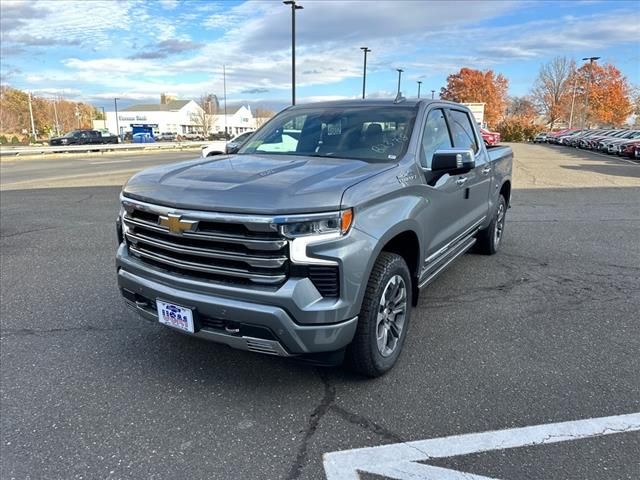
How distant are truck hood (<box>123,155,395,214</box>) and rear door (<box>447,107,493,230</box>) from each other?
1.54m

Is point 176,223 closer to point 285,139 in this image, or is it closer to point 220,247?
point 220,247

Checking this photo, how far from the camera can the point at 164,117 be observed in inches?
3996

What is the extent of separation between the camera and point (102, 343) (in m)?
3.78

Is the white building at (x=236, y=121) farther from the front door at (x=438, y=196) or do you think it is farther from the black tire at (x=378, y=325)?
the black tire at (x=378, y=325)

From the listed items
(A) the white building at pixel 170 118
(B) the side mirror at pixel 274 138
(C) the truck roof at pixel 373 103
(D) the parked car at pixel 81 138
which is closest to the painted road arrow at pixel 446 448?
(C) the truck roof at pixel 373 103

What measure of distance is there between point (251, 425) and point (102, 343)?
1.66 meters

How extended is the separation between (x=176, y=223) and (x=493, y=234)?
14.7 ft

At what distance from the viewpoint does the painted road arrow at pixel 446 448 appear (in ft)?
7.81

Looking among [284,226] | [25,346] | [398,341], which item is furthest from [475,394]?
[25,346]

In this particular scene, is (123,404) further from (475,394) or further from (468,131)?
(468,131)

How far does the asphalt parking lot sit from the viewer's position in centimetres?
249

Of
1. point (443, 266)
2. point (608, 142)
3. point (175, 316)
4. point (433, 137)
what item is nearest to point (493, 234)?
point (443, 266)

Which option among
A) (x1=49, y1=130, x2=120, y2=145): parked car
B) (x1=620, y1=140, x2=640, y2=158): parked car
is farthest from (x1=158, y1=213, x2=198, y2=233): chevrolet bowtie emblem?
(x1=49, y1=130, x2=120, y2=145): parked car

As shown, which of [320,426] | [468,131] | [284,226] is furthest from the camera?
[468,131]
